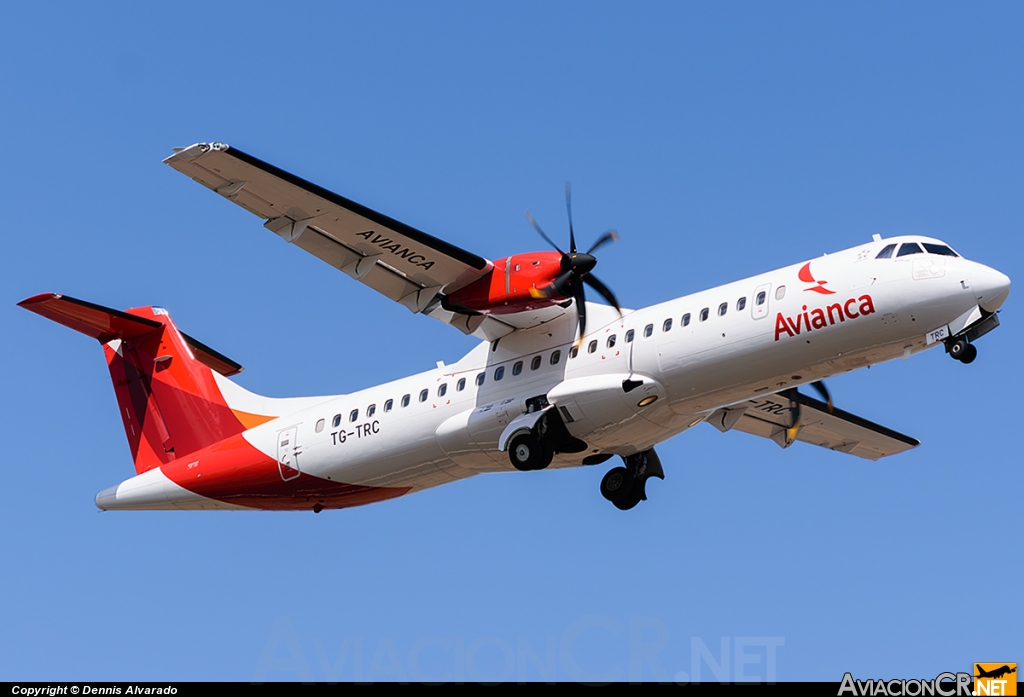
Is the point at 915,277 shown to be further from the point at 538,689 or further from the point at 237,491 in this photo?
the point at 237,491

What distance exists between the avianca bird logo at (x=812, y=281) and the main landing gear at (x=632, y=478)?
4.12 m

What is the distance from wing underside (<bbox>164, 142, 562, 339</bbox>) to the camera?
15.7 metres

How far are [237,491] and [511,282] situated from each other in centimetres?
552

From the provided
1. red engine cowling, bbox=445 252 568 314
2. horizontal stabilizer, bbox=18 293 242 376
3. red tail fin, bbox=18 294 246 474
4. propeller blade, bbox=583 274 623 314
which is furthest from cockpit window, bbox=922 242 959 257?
horizontal stabilizer, bbox=18 293 242 376

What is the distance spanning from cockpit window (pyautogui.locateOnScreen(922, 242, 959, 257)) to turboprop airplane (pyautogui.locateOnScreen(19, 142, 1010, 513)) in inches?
1.2

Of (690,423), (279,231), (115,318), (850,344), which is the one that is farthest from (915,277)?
(115,318)

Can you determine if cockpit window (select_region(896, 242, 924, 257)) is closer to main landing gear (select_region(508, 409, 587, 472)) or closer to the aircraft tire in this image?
the aircraft tire

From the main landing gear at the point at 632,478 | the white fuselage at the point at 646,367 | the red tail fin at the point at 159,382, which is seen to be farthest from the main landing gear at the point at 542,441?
the red tail fin at the point at 159,382

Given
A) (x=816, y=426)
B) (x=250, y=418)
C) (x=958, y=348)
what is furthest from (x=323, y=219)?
(x=816, y=426)

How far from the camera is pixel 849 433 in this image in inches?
811

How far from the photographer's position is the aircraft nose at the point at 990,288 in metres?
14.7

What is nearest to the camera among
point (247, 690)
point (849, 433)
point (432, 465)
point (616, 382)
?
point (247, 690)

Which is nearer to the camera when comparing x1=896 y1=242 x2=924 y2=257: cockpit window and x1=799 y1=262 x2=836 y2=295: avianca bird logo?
x1=896 y1=242 x2=924 y2=257: cockpit window

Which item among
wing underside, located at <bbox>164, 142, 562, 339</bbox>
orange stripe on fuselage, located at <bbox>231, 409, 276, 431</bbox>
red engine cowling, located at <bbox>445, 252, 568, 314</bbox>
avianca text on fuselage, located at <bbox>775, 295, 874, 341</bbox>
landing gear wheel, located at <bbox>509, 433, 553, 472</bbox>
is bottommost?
landing gear wheel, located at <bbox>509, 433, 553, 472</bbox>
